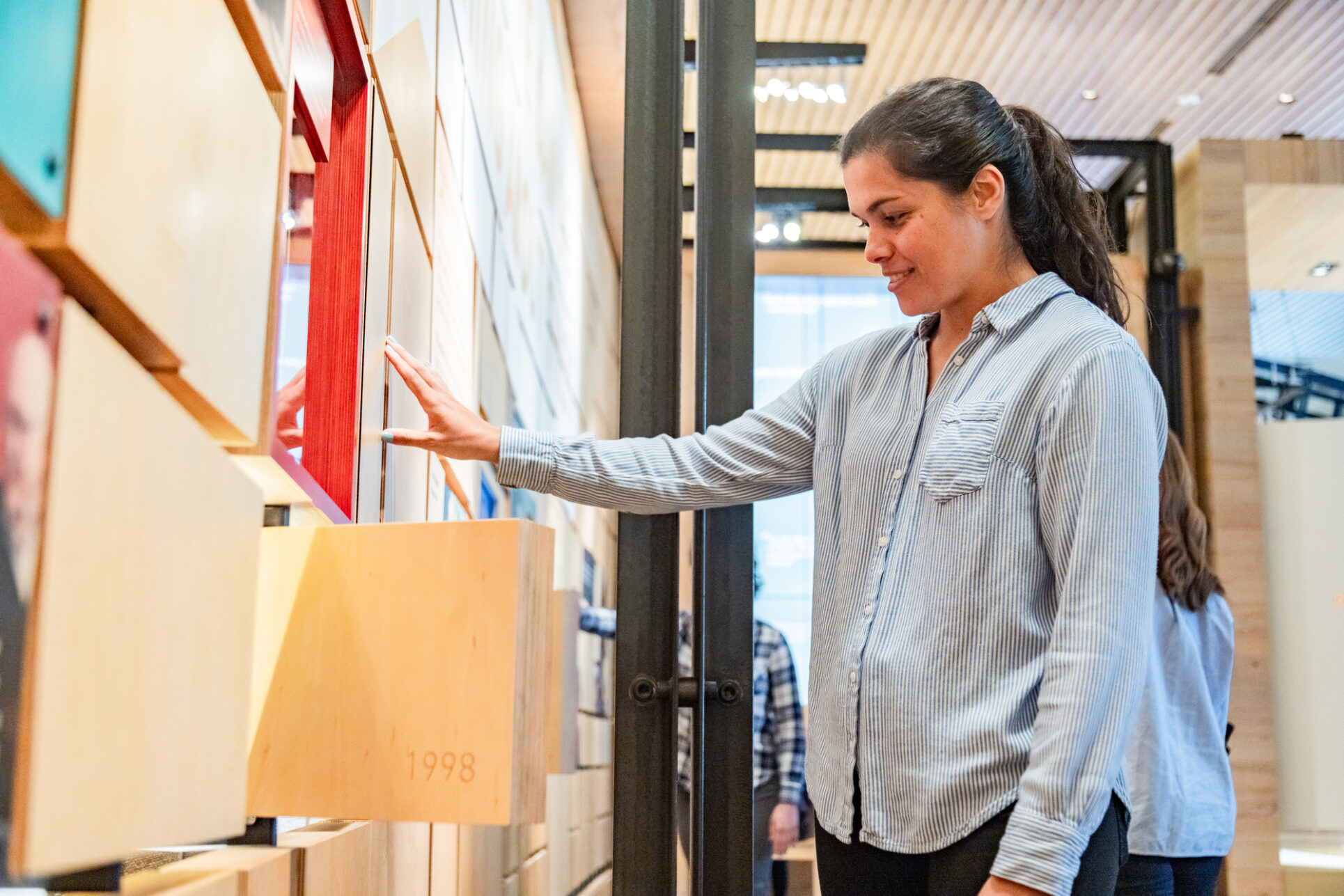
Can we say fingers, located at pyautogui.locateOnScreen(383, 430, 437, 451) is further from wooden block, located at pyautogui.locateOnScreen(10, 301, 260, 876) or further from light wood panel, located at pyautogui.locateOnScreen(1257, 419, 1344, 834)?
light wood panel, located at pyautogui.locateOnScreen(1257, 419, 1344, 834)

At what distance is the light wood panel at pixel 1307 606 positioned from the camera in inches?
124

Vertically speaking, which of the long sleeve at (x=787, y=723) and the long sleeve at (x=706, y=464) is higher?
the long sleeve at (x=706, y=464)

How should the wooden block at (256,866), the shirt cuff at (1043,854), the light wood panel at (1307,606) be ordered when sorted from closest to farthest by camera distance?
1. the wooden block at (256,866)
2. the shirt cuff at (1043,854)
3. the light wood panel at (1307,606)

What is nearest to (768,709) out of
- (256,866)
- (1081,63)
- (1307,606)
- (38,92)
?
(256,866)

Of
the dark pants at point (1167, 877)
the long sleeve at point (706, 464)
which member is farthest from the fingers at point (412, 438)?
the dark pants at point (1167, 877)

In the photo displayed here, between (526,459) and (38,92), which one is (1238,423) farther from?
(38,92)

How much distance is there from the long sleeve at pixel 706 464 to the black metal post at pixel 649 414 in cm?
10

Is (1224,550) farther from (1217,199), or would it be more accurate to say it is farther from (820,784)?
(820,784)

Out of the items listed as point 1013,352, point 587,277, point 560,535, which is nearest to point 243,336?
point 1013,352

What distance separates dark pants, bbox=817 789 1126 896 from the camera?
1.00 m

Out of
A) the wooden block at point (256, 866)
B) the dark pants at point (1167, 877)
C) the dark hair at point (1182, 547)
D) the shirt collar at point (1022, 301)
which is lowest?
the dark pants at point (1167, 877)

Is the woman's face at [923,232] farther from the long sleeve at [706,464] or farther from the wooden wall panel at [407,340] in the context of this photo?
the wooden wall panel at [407,340]

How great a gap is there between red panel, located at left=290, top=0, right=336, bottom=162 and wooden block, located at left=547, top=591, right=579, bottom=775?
1.68 ft

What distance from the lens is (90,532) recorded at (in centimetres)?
46
